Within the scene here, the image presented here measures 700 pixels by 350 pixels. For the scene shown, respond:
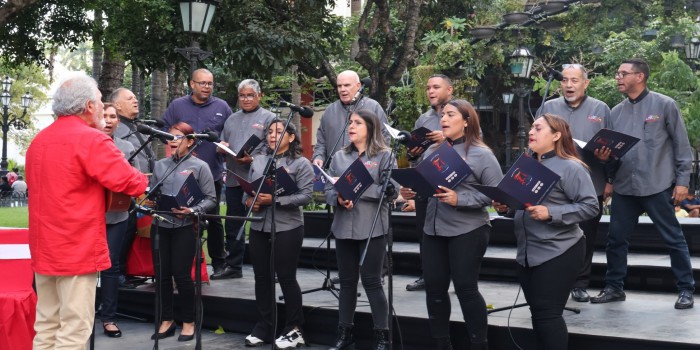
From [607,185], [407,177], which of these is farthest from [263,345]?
[607,185]

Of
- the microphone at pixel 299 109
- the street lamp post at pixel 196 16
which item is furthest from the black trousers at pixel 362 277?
the street lamp post at pixel 196 16

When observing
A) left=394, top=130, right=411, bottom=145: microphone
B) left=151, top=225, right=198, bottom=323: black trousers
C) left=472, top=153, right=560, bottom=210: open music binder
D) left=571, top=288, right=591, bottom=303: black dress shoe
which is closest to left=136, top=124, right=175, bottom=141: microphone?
left=151, top=225, right=198, bottom=323: black trousers

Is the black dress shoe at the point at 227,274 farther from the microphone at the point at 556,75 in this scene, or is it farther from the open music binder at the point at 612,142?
the open music binder at the point at 612,142

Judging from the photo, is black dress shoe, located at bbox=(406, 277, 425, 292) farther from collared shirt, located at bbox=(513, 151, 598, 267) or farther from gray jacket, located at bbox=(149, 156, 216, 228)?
collared shirt, located at bbox=(513, 151, 598, 267)

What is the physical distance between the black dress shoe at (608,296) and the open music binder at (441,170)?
2.15 m

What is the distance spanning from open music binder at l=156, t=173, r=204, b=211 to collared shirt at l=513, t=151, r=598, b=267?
280 centimetres

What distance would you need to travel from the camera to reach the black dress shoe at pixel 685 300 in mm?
6844

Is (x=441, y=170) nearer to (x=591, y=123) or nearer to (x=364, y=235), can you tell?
(x=364, y=235)

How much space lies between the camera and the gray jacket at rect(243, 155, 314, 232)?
6.96 m

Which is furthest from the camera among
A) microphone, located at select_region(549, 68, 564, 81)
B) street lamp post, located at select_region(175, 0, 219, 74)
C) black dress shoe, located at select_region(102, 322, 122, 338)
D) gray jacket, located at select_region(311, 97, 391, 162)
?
street lamp post, located at select_region(175, 0, 219, 74)

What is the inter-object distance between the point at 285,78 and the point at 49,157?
1640 centimetres

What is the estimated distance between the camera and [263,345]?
7.27 meters

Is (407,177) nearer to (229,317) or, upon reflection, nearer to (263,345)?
(263,345)

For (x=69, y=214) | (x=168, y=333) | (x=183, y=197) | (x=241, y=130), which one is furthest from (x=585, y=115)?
(x=69, y=214)
